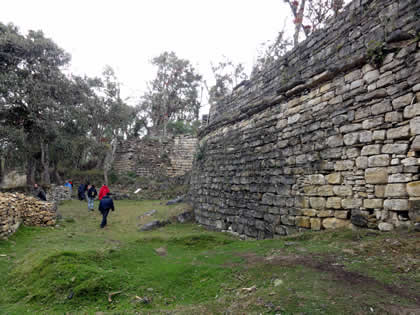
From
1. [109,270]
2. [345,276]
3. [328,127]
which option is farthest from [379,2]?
[109,270]

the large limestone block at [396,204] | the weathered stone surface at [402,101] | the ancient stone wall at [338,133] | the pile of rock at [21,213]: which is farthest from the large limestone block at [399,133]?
the pile of rock at [21,213]

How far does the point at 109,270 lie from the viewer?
4.21m

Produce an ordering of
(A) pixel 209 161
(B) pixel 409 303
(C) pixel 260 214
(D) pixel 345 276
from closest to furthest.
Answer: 1. (B) pixel 409 303
2. (D) pixel 345 276
3. (C) pixel 260 214
4. (A) pixel 209 161

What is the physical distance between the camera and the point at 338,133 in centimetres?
486

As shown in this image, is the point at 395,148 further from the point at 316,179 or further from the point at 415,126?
the point at 316,179

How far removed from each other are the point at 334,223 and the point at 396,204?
3.81 ft

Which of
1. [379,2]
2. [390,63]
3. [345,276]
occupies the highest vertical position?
[379,2]

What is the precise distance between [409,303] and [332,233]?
2302 millimetres

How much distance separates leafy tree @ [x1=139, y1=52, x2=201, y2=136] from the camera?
3092 centimetres

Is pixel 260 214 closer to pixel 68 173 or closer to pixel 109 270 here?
pixel 109 270

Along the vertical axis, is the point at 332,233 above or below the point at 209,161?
below

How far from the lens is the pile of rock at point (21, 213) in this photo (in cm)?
650

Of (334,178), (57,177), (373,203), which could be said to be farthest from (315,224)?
(57,177)

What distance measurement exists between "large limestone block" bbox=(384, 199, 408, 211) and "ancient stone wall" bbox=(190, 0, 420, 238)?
0.5 inches
